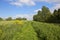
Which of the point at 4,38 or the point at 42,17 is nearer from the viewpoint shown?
the point at 4,38

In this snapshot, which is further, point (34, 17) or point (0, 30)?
point (34, 17)

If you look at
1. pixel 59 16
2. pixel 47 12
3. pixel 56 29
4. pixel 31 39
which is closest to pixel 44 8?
pixel 47 12

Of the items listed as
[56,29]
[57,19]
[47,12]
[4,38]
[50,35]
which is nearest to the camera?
[4,38]

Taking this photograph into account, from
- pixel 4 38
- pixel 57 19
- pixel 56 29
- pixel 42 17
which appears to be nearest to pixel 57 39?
pixel 56 29

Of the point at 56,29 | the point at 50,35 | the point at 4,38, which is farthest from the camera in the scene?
the point at 56,29

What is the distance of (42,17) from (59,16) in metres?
20.4

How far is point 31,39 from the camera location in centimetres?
2308

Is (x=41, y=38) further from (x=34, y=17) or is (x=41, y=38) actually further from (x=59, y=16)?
(x=34, y=17)

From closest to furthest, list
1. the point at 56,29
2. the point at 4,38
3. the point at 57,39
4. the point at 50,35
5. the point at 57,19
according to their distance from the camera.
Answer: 1. the point at 4,38
2. the point at 57,39
3. the point at 50,35
4. the point at 56,29
5. the point at 57,19

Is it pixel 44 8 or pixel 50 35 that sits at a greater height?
pixel 44 8

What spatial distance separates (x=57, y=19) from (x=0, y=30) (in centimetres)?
2392

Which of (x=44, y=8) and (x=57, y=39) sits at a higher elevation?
(x=44, y=8)

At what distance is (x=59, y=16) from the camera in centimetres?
4475

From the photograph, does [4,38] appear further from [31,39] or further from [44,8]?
[44,8]
